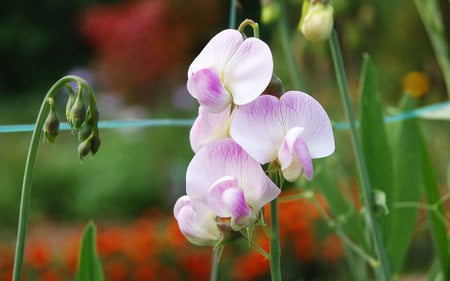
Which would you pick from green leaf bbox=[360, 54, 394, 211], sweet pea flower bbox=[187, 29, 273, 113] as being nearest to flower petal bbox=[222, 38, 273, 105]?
sweet pea flower bbox=[187, 29, 273, 113]

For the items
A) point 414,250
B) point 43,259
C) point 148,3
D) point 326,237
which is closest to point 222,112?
point 43,259

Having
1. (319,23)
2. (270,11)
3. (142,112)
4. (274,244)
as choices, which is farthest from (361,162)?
(142,112)

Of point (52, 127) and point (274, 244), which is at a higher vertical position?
point (52, 127)

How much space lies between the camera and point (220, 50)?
2.11ft

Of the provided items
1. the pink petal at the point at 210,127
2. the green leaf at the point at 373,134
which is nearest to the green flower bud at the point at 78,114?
the pink petal at the point at 210,127

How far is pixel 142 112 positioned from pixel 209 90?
844cm

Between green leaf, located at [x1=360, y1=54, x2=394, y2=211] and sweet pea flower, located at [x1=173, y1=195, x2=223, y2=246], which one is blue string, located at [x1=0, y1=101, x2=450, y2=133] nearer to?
green leaf, located at [x1=360, y1=54, x2=394, y2=211]

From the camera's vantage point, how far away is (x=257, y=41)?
0.63 m

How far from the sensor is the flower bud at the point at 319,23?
827 millimetres

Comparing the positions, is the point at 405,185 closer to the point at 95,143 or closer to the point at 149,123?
the point at 149,123

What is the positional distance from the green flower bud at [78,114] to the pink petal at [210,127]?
0.10m

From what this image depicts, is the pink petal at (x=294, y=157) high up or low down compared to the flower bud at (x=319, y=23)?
down

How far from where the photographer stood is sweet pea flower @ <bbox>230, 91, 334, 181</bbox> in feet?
2.03

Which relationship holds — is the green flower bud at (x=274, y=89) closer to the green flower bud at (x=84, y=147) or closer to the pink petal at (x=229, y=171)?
the pink petal at (x=229, y=171)
